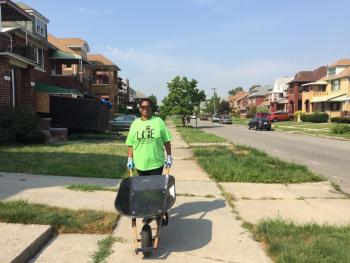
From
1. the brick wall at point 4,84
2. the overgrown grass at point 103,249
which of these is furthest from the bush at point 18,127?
the overgrown grass at point 103,249

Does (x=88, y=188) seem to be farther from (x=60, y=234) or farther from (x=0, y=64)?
(x=0, y=64)

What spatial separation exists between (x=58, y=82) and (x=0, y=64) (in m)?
15.0

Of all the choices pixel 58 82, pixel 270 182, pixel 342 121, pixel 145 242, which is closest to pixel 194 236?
pixel 145 242

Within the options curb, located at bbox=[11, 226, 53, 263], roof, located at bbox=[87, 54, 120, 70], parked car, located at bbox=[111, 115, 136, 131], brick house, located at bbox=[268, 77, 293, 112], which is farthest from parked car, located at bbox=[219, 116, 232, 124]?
curb, located at bbox=[11, 226, 53, 263]

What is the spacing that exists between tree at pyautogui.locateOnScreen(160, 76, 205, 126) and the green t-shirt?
46537 millimetres

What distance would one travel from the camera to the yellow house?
6156 cm

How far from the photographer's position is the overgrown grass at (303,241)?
4984 millimetres

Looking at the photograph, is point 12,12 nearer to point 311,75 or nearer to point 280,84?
point 311,75

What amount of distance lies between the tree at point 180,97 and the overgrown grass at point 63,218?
151ft

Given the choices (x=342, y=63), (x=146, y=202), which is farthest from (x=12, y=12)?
(x=342, y=63)

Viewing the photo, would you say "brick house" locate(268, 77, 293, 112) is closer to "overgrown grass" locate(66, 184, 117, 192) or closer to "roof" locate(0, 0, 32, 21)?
"roof" locate(0, 0, 32, 21)

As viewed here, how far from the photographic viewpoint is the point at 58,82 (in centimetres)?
3300

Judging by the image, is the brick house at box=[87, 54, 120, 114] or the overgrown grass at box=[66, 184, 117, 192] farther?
the brick house at box=[87, 54, 120, 114]

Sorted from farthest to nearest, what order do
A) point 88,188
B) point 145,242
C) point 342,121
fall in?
point 342,121
point 88,188
point 145,242
